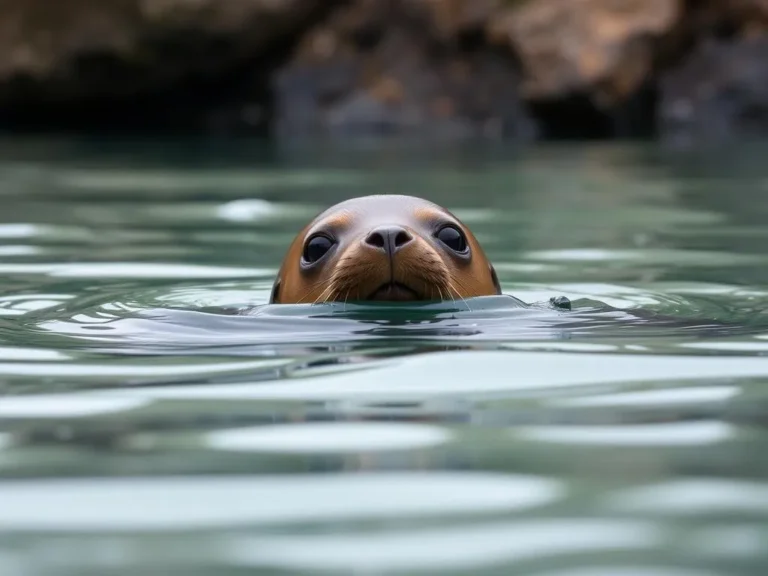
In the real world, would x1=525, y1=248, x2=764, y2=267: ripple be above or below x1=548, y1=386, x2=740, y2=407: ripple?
above

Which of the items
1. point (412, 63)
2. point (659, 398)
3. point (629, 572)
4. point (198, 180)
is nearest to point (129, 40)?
point (412, 63)

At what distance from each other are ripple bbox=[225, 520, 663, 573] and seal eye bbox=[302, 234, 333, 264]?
7.28 feet

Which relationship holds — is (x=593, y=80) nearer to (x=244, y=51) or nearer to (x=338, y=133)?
(x=338, y=133)

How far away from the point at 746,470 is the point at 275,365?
49.9 inches

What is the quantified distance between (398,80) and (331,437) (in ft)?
41.1

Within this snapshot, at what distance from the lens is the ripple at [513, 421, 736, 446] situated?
2572 millimetres

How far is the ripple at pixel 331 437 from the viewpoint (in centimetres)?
253

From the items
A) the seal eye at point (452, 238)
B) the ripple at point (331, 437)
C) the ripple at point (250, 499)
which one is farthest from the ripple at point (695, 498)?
the seal eye at point (452, 238)

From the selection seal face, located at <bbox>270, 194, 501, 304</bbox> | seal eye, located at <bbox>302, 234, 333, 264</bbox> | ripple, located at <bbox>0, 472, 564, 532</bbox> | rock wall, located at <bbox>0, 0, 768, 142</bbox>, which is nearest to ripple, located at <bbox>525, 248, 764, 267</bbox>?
seal face, located at <bbox>270, 194, 501, 304</bbox>

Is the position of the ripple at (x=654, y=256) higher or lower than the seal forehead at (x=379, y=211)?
lower

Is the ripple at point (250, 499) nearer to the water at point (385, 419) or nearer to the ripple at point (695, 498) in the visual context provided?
the water at point (385, 419)

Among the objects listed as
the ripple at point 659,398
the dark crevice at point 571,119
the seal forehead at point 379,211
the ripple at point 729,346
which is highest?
the dark crevice at point 571,119

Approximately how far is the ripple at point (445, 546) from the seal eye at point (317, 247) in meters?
2.22

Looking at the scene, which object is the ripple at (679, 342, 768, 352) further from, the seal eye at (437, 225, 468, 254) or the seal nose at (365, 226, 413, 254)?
the seal eye at (437, 225, 468, 254)
